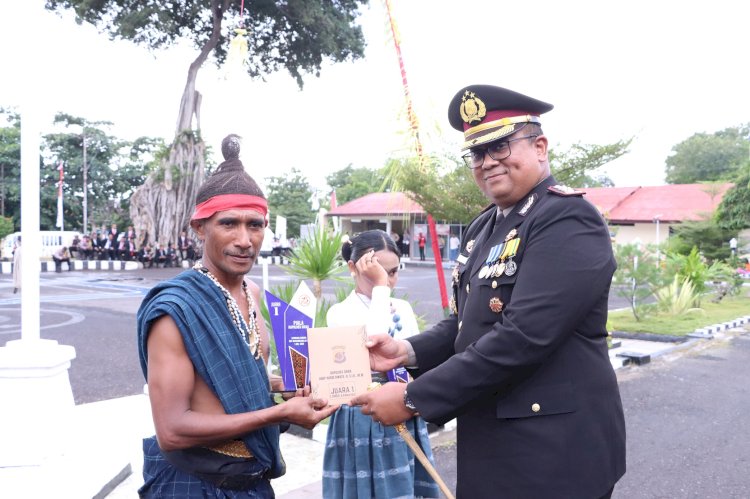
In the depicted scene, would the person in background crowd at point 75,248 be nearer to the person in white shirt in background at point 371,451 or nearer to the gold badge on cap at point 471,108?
the person in white shirt in background at point 371,451

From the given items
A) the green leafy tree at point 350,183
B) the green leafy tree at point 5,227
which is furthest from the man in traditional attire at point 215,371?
the green leafy tree at point 350,183

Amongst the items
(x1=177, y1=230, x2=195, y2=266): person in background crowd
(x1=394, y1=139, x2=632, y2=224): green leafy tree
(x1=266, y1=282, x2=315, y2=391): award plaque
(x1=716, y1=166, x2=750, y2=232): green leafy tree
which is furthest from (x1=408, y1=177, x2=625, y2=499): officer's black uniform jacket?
(x1=177, y1=230, x2=195, y2=266): person in background crowd

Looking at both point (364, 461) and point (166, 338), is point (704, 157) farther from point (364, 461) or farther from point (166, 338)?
point (166, 338)

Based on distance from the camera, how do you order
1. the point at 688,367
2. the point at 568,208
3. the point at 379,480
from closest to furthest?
1. the point at 568,208
2. the point at 379,480
3. the point at 688,367

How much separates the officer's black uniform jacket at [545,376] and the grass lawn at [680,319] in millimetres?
7876

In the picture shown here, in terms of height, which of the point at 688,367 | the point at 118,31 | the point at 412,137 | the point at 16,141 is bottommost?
the point at 688,367

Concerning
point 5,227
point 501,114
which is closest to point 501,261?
point 501,114

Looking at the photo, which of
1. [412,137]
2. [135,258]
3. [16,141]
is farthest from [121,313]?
[16,141]

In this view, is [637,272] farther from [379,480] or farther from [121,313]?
[121,313]

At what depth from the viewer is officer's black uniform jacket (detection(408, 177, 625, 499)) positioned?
184 centimetres

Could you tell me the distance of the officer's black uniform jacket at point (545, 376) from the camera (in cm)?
184

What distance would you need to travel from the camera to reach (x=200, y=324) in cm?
178

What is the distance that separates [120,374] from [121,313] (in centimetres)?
513

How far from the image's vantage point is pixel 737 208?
17.3 meters
